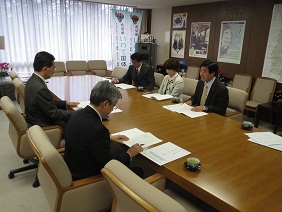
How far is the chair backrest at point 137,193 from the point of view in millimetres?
821

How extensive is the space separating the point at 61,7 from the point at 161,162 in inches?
223

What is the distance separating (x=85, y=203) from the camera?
1403 mm

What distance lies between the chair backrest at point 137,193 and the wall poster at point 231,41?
15.9 ft

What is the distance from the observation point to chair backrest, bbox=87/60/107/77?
20.3 ft

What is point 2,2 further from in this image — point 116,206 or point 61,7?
point 116,206

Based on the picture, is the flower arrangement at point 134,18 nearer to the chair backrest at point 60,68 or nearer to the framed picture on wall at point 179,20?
the framed picture on wall at point 179,20

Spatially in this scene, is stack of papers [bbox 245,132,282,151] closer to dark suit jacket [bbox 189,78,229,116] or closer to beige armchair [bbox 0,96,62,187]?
dark suit jacket [bbox 189,78,229,116]

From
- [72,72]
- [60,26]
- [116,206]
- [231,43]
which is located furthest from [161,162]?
[60,26]

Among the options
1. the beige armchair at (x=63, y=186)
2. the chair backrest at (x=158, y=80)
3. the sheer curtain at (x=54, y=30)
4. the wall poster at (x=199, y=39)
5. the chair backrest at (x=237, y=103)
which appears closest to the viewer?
the beige armchair at (x=63, y=186)

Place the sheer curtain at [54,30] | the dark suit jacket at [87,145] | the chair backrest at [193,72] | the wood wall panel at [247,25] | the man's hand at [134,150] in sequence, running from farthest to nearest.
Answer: the chair backrest at [193,72] < the sheer curtain at [54,30] < the wood wall panel at [247,25] < the man's hand at [134,150] < the dark suit jacket at [87,145]

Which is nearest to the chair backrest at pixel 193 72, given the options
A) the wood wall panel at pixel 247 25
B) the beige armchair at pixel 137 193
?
the wood wall panel at pixel 247 25

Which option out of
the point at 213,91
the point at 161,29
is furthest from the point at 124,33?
the point at 213,91

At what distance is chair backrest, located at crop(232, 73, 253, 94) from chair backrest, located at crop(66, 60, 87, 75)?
147 inches

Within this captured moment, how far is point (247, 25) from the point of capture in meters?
4.83
